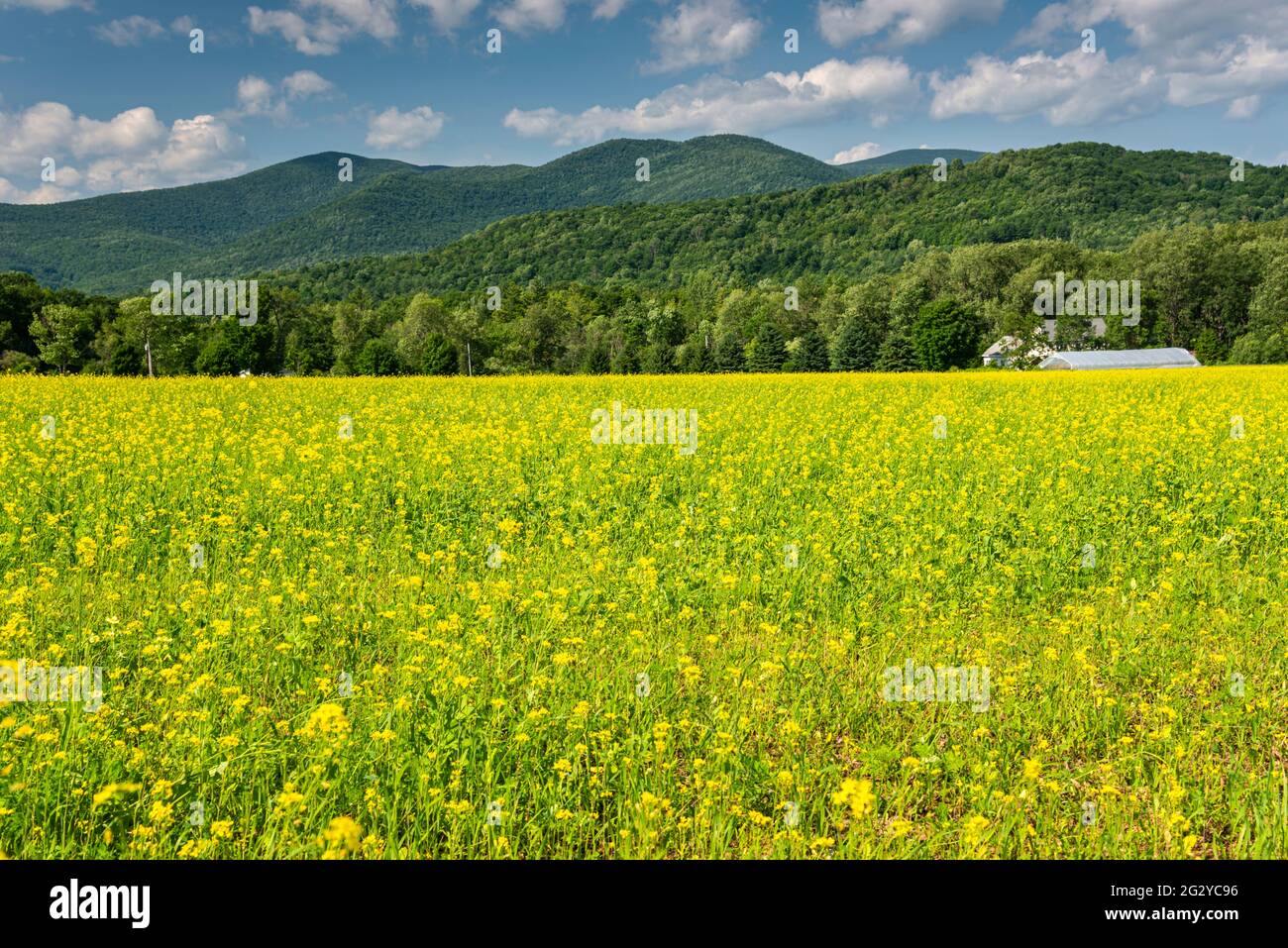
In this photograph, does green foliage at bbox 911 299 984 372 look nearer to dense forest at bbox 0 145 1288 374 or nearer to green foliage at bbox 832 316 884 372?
dense forest at bbox 0 145 1288 374

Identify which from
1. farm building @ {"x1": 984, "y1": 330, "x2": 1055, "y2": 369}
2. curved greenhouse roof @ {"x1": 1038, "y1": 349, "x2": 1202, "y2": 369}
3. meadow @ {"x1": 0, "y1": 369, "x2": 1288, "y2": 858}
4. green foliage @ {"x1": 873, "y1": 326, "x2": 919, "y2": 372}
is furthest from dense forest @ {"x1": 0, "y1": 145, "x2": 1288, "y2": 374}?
meadow @ {"x1": 0, "y1": 369, "x2": 1288, "y2": 858}

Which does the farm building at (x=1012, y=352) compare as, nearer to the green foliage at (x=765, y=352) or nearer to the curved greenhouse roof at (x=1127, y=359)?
the curved greenhouse roof at (x=1127, y=359)

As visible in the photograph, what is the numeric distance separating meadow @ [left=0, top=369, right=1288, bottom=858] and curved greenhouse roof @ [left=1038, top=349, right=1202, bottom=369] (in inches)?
2936

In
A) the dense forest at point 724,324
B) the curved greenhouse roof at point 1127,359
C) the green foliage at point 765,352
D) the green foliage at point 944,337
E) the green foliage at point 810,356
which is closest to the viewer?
the dense forest at point 724,324

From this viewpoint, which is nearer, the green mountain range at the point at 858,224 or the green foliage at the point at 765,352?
the green foliage at the point at 765,352

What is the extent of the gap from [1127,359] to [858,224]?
258ft

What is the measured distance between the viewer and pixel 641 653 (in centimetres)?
529

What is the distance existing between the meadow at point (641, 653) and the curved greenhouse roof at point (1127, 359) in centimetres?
7457

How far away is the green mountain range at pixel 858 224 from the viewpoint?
5148 inches

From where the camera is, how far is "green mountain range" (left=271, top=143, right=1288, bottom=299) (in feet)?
429

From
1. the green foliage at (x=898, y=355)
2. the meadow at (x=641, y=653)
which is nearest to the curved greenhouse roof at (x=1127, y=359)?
the green foliage at (x=898, y=355)

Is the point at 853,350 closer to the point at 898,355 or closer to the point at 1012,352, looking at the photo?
the point at 898,355

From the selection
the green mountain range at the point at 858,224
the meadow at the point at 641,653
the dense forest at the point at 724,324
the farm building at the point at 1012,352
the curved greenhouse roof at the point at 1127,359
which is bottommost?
the meadow at the point at 641,653

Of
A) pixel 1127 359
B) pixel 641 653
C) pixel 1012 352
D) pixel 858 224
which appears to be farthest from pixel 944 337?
pixel 641 653
